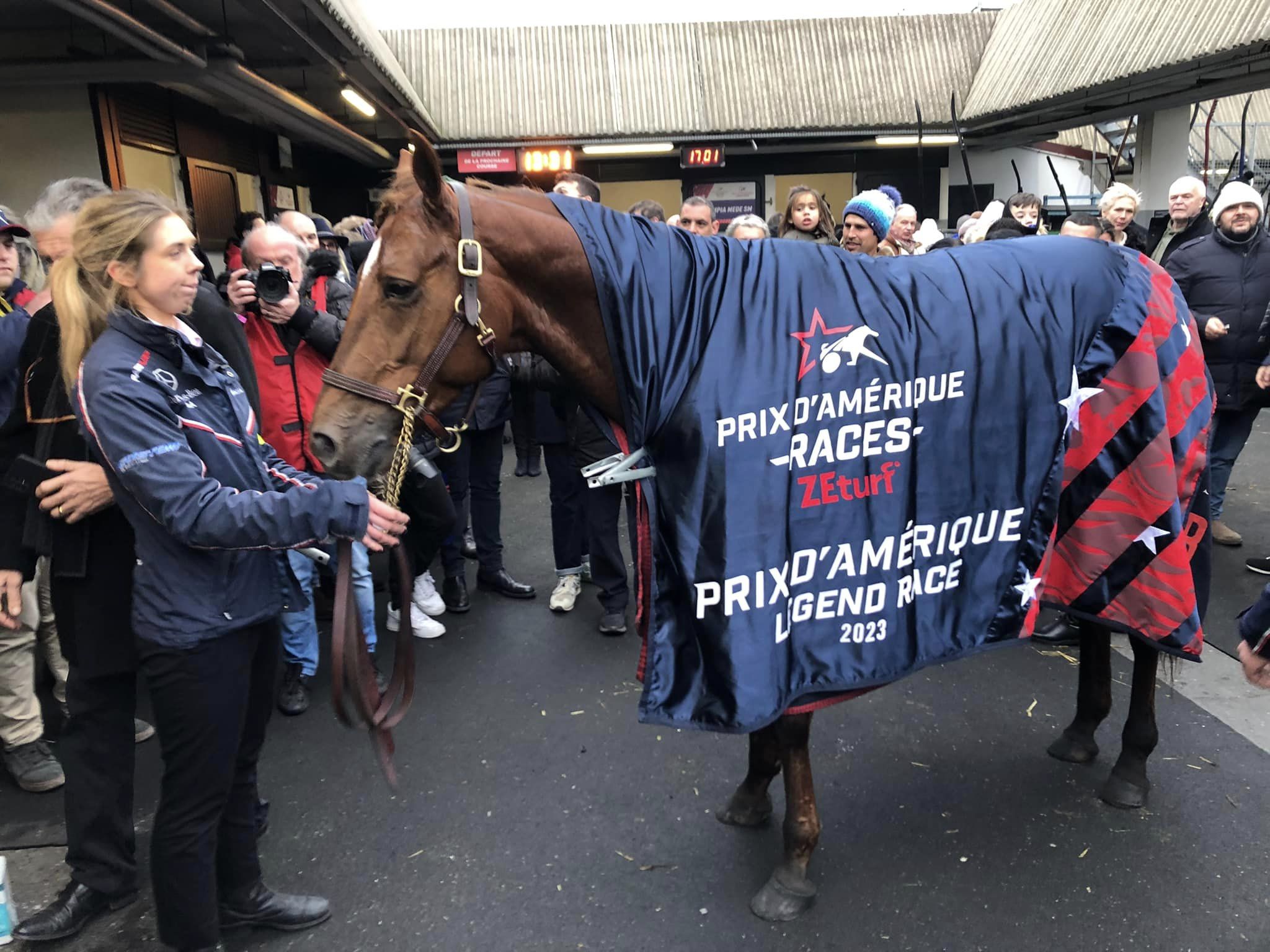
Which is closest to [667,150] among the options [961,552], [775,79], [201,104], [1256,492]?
[775,79]

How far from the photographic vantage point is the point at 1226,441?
4.92 metres

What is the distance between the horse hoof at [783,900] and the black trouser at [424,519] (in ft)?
4.51

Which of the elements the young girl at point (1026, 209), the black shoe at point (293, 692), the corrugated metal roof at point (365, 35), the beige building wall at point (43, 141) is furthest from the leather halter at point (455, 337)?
the beige building wall at point (43, 141)

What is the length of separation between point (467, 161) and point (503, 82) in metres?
2.17

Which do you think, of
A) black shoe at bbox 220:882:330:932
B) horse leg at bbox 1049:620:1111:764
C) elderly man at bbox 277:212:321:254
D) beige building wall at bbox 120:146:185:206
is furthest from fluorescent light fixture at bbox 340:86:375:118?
horse leg at bbox 1049:620:1111:764

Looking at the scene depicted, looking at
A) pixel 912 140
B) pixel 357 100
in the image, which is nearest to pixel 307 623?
pixel 357 100

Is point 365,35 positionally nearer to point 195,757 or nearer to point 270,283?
point 270,283

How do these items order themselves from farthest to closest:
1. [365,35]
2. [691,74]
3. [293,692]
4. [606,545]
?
[691,74], [365,35], [606,545], [293,692]

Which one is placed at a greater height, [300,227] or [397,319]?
[300,227]

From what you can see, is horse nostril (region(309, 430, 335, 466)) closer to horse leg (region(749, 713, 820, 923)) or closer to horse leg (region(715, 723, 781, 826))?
horse leg (region(749, 713, 820, 923))

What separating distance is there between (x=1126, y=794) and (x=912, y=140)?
14.1m

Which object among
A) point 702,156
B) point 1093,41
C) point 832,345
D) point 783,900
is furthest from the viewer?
point 702,156

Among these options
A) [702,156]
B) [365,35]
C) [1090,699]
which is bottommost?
[1090,699]

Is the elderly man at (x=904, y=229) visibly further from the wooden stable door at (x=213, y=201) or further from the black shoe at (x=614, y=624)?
the wooden stable door at (x=213, y=201)
